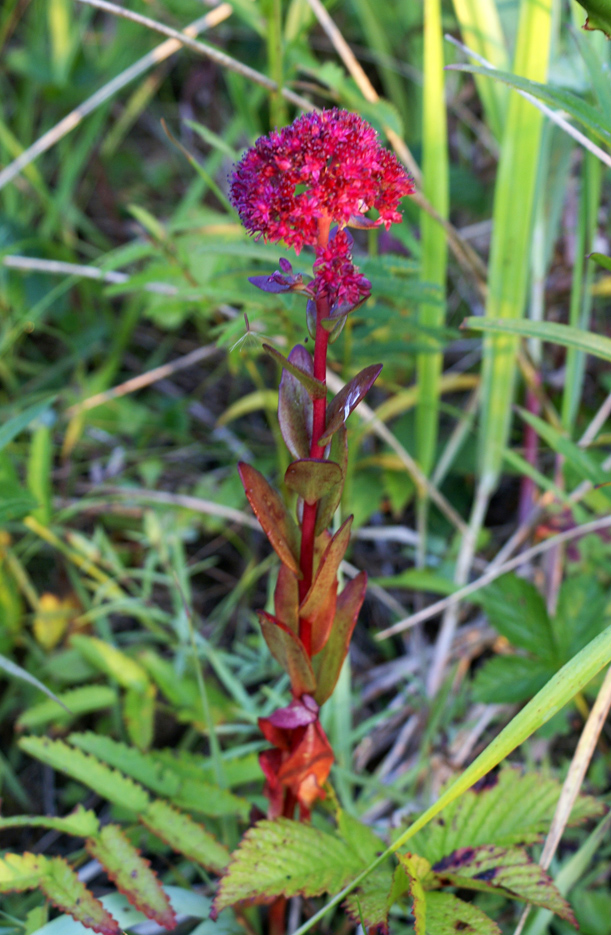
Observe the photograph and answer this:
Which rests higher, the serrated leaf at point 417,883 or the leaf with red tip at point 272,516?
the leaf with red tip at point 272,516

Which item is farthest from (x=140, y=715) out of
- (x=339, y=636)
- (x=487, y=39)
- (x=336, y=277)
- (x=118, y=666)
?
(x=487, y=39)

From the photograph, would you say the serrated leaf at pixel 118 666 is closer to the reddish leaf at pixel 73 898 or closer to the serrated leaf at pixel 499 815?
the reddish leaf at pixel 73 898

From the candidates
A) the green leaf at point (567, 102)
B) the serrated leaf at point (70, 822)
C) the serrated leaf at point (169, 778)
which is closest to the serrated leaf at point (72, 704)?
the serrated leaf at point (169, 778)

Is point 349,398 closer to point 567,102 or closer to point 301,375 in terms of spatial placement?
point 301,375

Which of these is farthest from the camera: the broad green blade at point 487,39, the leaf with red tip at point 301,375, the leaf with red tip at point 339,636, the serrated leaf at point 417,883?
the broad green blade at point 487,39

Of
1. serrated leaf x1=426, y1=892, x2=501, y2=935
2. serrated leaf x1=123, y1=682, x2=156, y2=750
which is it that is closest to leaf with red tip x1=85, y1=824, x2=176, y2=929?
serrated leaf x1=123, y1=682, x2=156, y2=750

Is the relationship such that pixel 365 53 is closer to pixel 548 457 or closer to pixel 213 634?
pixel 548 457

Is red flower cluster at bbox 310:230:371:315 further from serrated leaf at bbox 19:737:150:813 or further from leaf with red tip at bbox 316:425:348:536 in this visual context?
serrated leaf at bbox 19:737:150:813
